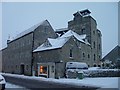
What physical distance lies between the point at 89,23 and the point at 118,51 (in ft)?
30.6

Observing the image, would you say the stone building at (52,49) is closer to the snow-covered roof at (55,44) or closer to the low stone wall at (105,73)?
the snow-covered roof at (55,44)

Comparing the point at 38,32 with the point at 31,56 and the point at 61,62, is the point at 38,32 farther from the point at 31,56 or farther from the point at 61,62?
the point at 61,62

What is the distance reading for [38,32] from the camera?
36.3 meters

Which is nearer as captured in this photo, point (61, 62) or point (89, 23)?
point (61, 62)

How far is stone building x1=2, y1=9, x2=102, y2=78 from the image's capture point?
29875 millimetres

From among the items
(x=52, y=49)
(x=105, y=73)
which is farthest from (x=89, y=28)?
(x=105, y=73)

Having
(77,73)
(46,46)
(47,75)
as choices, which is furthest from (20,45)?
(77,73)

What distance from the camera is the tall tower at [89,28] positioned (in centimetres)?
4175

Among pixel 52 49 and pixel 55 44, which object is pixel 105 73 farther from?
pixel 55 44

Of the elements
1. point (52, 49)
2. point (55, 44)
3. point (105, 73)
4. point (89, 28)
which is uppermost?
point (89, 28)

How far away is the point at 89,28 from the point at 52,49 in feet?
48.4

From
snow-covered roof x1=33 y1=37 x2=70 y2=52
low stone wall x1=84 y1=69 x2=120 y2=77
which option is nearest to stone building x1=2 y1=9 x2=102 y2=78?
snow-covered roof x1=33 y1=37 x2=70 y2=52

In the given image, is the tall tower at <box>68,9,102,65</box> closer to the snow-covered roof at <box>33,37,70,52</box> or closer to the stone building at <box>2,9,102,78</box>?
the stone building at <box>2,9,102,78</box>

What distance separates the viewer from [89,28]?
41875mm
